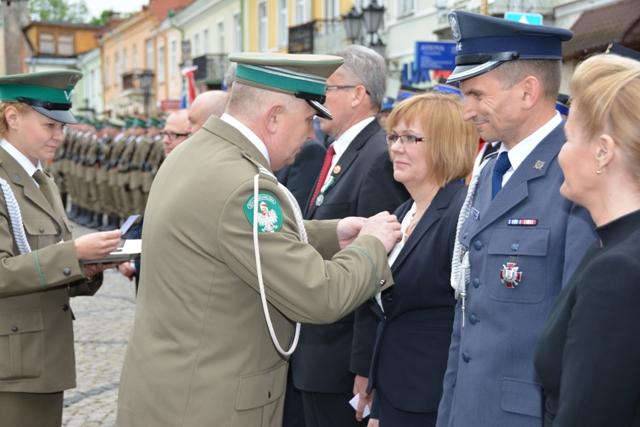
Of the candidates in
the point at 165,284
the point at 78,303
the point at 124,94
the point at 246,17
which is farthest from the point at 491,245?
the point at 124,94

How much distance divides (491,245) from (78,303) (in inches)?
319

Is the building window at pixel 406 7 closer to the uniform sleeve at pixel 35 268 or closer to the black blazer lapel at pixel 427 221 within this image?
the black blazer lapel at pixel 427 221

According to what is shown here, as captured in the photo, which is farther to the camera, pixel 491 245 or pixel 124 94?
pixel 124 94

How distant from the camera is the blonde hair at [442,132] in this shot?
3.20 m

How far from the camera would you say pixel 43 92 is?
3.57 meters

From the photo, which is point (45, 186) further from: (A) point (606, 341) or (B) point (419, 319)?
(A) point (606, 341)

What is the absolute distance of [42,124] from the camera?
3.57 metres

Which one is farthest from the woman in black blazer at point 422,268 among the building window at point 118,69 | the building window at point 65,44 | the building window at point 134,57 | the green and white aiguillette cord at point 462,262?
the building window at point 65,44

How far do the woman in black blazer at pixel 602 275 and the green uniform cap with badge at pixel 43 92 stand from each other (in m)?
2.42

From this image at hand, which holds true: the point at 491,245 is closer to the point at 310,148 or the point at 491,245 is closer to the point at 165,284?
the point at 165,284

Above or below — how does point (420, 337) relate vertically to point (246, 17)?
below

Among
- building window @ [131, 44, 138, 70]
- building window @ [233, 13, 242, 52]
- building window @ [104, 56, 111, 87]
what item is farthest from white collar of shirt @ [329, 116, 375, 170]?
building window @ [104, 56, 111, 87]

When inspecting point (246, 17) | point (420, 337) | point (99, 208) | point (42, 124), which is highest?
point (246, 17)

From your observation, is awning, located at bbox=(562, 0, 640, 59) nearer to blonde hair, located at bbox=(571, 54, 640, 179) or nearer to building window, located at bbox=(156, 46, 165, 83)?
blonde hair, located at bbox=(571, 54, 640, 179)
